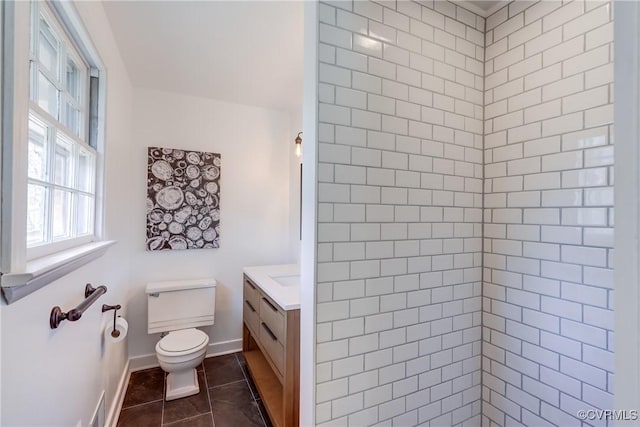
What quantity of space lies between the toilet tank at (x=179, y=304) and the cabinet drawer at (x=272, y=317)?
800mm

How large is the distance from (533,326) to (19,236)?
1856 millimetres

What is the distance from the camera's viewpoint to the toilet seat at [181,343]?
1.95m

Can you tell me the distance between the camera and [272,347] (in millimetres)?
1706

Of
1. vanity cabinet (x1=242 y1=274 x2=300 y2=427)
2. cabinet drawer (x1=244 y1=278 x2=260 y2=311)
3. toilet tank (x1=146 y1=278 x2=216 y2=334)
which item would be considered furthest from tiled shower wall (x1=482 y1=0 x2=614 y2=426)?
toilet tank (x1=146 y1=278 x2=216 y2=334)

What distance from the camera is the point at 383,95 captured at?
1176 millimetres

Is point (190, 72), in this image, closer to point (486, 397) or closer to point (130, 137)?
point (130, 137)

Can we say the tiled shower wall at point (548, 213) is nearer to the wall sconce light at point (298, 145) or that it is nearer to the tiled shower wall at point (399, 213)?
the tiled shower wall at point (399, 213)

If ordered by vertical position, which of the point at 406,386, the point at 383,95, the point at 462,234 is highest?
the point at 383,95

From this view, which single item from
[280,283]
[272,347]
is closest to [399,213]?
[272,347]

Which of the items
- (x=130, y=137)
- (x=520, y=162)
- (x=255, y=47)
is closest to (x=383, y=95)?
(x=520, y=162)

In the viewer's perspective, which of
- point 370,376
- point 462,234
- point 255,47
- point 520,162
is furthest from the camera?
point 255,47

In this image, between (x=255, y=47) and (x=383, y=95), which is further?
(x=255, y=47)

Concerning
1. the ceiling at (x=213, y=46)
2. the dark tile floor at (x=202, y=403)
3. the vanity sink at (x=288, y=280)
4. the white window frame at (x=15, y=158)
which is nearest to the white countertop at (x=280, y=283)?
the vanity sink at (x=288, y=280)

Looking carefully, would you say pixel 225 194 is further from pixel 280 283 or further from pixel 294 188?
pixel 280 283
